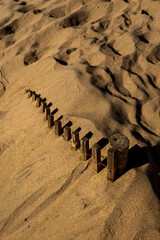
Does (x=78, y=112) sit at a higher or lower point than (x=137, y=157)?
higher

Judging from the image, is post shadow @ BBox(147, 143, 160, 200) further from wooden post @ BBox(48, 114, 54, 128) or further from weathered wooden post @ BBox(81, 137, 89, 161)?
wooden post @ BBox(48, 114, 54, 128)

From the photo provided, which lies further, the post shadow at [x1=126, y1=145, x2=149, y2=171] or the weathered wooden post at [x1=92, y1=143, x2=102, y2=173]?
the post shadow at [x1=126, y1=145, x2=149, y2=171]

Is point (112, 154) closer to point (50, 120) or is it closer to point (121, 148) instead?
point (121, 148)

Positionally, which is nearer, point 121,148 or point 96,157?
point 121,148

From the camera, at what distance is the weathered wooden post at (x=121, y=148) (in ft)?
7.18

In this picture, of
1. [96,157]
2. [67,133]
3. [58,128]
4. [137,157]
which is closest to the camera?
[96,157]

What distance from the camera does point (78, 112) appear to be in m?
3.43

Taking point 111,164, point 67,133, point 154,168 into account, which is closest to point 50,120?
point 67,133

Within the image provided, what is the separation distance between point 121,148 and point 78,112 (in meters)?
1.38

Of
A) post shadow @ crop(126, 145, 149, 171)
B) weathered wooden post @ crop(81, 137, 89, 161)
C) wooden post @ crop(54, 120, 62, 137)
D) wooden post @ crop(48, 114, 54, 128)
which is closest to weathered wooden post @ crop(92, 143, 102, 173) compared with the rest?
weathered wooden post @ crop(81, 137, 89, 161)

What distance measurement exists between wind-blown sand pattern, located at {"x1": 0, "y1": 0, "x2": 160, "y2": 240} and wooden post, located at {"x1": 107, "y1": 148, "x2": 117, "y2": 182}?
A: 0.10 m

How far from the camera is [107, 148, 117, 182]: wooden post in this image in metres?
2.15

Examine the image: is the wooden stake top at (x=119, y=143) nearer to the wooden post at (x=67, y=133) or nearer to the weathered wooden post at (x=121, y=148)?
the weathered wooden post at (x=121, y=148)

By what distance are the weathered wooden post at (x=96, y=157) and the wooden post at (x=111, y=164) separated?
174 millimetres
